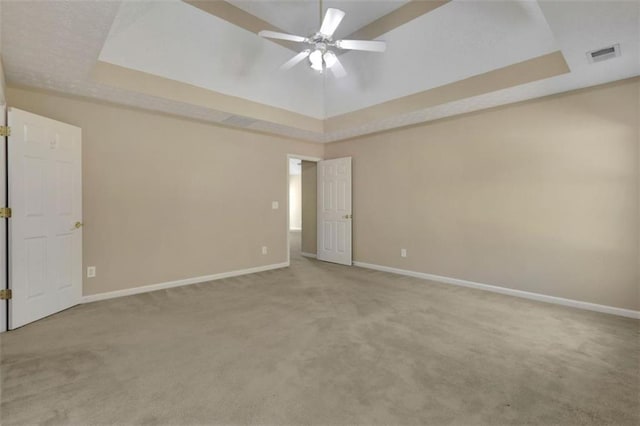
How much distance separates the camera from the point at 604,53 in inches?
102

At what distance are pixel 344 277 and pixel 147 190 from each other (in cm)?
320

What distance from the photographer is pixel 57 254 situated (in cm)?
319

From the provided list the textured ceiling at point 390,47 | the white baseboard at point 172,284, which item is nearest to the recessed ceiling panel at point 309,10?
the textured ceiling at point 390,47

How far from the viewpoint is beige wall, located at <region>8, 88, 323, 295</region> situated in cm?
365

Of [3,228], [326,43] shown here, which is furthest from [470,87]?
[3,228]

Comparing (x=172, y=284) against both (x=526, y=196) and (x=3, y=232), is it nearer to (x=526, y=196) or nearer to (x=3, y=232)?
(x=3, y=232)

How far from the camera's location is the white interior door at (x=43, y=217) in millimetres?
2828

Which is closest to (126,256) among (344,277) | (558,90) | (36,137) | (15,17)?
(36,137)

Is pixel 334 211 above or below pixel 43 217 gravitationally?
above

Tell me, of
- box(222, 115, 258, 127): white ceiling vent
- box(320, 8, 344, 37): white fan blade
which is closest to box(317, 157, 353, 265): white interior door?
box(222, 115, 258, 127): white ceiling vent

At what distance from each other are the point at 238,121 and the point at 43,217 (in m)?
2.66

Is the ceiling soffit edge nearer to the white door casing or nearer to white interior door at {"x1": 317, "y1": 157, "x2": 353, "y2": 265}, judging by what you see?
white interior door at {"x1": 317, "y1": 157, "x2": 353, "y2": 265}

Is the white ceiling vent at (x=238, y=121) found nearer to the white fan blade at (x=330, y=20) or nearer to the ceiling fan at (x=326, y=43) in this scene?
the ceiling fan at (x=326, y=43)

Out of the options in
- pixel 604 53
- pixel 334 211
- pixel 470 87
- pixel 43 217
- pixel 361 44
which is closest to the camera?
pixel 604 53
